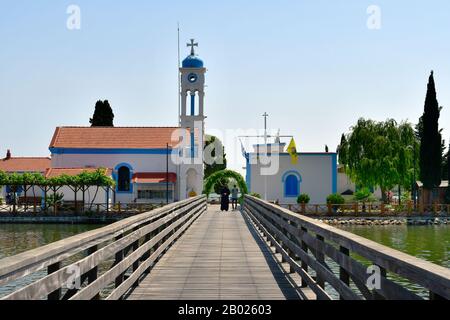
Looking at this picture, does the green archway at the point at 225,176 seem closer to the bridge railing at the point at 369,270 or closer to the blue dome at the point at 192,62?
the blue dome at the point at 192,62

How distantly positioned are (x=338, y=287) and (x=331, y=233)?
33.1 inches

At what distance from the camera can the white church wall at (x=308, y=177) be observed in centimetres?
4966

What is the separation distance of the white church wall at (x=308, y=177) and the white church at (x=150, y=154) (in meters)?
6.85

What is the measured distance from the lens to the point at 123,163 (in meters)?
52.8

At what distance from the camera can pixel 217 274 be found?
10.0 m

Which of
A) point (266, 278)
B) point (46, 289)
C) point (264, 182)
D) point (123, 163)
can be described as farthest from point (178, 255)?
point (123, 163)

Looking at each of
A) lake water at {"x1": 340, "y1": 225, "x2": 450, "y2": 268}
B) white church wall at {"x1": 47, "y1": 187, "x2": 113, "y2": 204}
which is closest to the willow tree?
lake water at {"x1": 340, "y1": 225, "x2": 450, "y2": 268}

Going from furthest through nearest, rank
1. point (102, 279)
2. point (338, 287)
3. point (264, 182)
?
point (264, 182), point (102, 279), point (338, 287)

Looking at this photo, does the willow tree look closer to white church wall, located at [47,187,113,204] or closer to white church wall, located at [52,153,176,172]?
white church wall, located at [52,153,176,172]

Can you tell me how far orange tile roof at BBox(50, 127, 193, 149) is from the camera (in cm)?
5343

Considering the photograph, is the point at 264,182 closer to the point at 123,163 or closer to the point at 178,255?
the point at 123,163

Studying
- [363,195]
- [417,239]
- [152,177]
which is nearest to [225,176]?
[152,177]

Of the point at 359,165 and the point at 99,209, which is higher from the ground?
the point at 359,165

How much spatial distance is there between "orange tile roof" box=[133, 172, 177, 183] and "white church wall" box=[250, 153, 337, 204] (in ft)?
23.2
